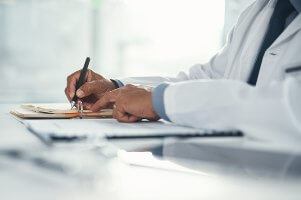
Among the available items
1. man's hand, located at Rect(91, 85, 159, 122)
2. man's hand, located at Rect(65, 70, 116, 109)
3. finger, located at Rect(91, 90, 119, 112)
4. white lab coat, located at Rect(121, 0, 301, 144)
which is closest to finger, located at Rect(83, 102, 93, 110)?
man's hand, located at Rect(65, 70, 116, 109)

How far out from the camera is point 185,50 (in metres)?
4.67

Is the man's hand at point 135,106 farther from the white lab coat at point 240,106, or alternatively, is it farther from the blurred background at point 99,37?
the blurred background at point 99,37

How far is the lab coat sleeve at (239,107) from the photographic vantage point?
667mm

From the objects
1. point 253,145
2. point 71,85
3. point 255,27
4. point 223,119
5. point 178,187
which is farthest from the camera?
point 255,27

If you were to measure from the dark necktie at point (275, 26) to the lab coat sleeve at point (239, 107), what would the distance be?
0.56 m

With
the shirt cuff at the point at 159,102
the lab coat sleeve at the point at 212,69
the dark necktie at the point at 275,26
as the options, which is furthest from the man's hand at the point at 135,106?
the lab coat sleeve at the point at 212,69

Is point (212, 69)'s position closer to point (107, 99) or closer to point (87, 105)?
point (87, 105)

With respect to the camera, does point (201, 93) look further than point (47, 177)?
Yes

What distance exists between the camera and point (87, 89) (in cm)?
111

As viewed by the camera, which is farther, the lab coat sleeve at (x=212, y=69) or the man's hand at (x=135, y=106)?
the lab coat sleeve at (x=212, y=69)

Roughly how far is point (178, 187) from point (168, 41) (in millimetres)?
4373

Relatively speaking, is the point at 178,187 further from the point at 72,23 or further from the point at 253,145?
the point at 72,23

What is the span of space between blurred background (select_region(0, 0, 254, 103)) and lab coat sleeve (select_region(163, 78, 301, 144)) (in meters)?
3.66

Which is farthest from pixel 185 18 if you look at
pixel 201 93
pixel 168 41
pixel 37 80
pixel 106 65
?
pixel 201 93
